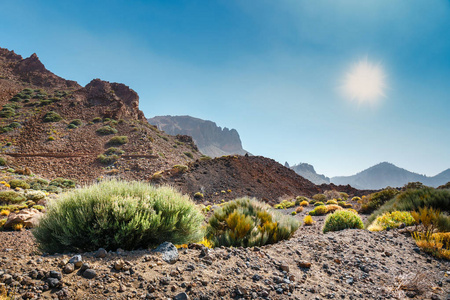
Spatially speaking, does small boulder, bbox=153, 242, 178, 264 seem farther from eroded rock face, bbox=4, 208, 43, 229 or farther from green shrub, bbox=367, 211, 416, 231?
eroded rock face, bbox=4, 208, 43, 229

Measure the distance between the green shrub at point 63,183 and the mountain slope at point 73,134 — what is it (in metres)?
1.90

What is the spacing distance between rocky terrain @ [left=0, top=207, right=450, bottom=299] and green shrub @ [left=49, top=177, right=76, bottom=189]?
21.5 m

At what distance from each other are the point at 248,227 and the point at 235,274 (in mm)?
2230

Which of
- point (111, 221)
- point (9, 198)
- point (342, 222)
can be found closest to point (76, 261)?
point (111, 221)

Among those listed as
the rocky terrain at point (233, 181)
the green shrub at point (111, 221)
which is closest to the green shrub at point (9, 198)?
the rocky terrain at point (233, 181)

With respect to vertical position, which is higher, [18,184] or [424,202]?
[424,202]

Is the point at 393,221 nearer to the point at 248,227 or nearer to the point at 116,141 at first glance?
the point at 248,227

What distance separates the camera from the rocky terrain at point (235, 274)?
2596mm

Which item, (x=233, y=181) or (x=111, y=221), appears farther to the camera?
(x=233, y=181)

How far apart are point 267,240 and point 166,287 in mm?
3573

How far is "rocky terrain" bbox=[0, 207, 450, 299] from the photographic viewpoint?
8.52ft

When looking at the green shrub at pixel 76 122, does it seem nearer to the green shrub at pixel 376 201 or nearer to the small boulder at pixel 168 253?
the small boulder at pixel 168 253

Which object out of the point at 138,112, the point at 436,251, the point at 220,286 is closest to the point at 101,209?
the point at 220,286

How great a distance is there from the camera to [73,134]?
110 ft
